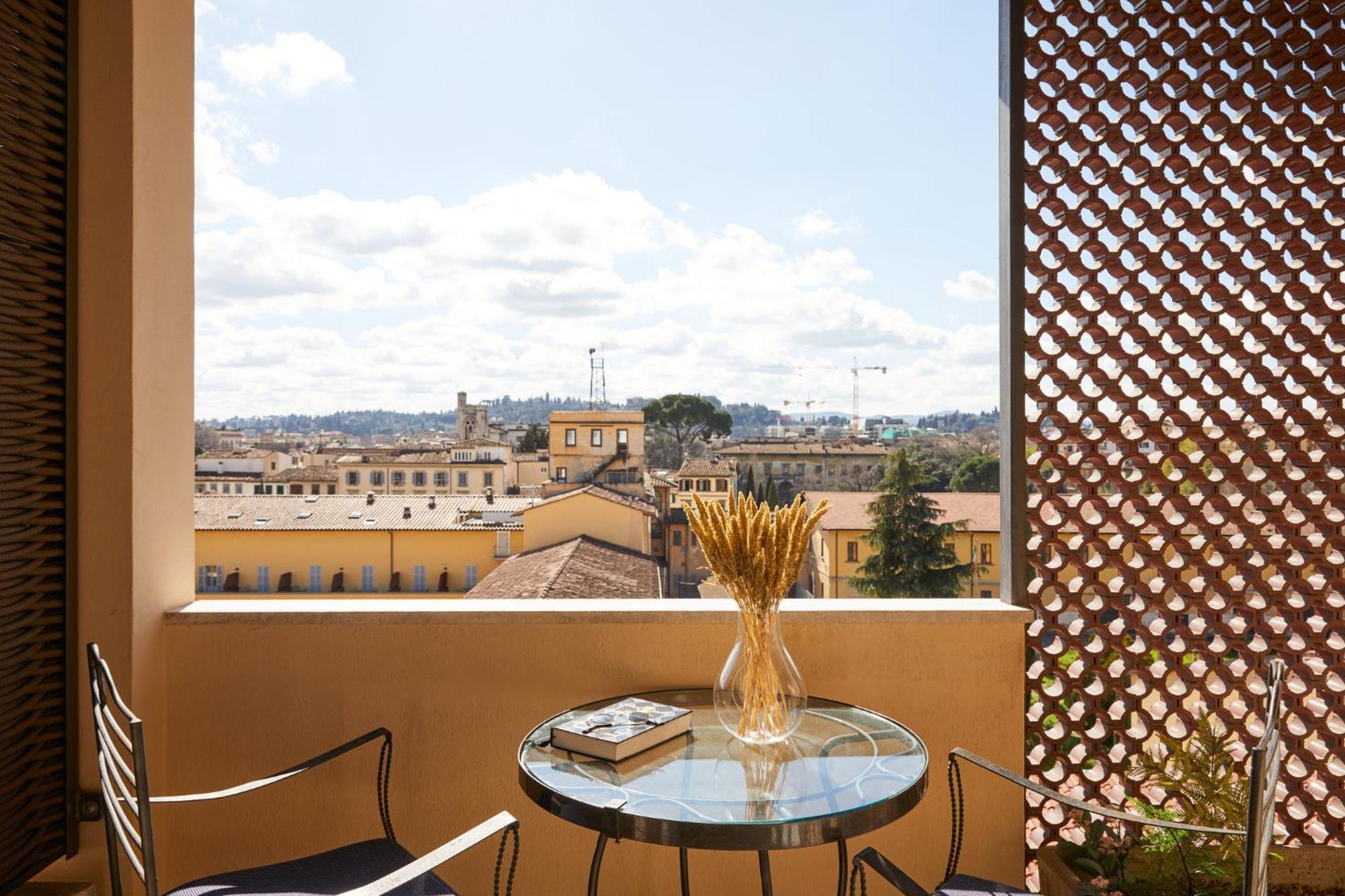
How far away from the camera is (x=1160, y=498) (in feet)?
6.81

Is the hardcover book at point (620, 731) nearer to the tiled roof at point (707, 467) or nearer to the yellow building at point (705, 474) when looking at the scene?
the yellow building at point (705, 474)

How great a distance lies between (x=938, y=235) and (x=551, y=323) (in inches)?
361

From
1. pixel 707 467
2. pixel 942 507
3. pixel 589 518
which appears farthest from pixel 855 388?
pixel 589 518

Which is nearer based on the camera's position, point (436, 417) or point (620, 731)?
point (620, 731)

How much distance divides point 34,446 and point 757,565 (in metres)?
1.61

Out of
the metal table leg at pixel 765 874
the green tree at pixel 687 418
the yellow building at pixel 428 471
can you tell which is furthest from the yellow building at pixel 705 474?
the yellow building at pixel 428 471

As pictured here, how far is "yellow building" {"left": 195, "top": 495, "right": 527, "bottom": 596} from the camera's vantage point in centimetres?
539

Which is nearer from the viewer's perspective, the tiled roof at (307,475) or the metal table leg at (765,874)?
the metal table leg at (765,874)

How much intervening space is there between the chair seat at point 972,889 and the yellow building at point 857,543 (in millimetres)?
659

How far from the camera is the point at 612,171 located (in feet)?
18.3

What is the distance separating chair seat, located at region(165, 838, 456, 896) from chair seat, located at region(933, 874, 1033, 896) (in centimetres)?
94

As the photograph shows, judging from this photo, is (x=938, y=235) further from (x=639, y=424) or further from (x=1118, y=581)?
(x=1118, y=581)

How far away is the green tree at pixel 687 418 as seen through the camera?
4.69 m

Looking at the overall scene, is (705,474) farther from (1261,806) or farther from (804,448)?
(1261,806)
